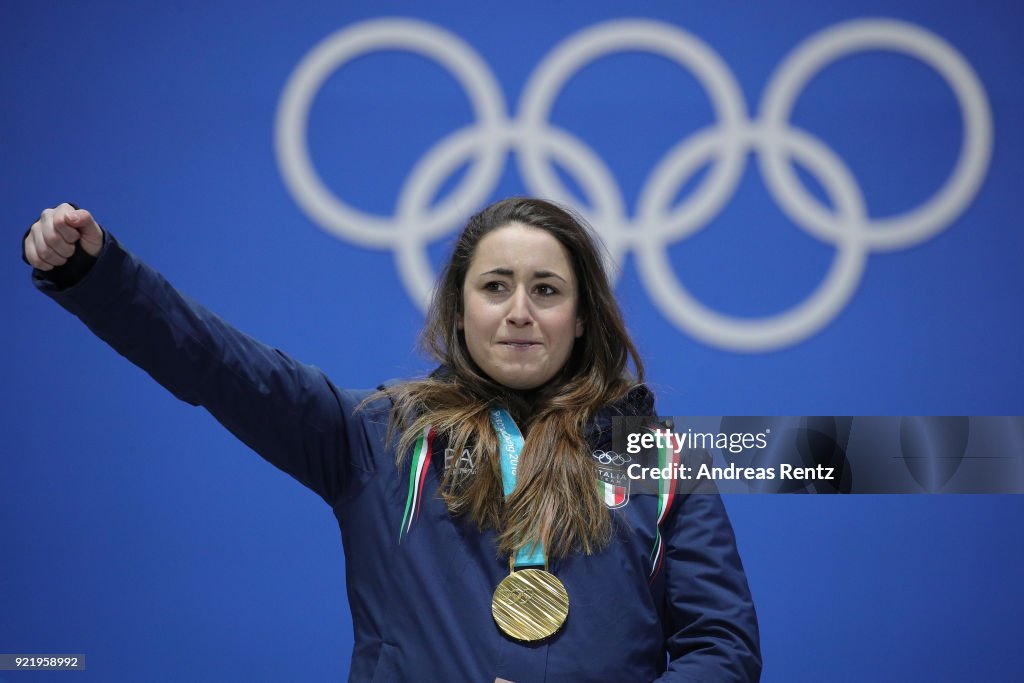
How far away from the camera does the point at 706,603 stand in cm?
140

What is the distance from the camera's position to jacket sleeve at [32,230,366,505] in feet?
4.00

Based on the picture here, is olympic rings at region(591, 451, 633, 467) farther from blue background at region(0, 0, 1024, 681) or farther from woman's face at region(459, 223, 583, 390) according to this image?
blue background at region(0, 0, 1024, 681)

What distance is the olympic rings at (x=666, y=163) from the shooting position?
278 centimetres

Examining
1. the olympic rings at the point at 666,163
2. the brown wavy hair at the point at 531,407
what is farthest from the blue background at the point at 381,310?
the brown wavy hair at the point at 531,407

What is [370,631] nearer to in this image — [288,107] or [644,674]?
[644,674]

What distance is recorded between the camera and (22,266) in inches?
107

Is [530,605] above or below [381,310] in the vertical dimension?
below

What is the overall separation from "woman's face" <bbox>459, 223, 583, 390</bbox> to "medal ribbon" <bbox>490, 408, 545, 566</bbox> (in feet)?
0.20

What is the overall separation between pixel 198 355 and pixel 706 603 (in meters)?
0.77

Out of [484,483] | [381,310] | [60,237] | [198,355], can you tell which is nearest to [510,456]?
[484,483]

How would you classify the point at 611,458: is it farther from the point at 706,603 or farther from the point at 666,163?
the point at 666,163

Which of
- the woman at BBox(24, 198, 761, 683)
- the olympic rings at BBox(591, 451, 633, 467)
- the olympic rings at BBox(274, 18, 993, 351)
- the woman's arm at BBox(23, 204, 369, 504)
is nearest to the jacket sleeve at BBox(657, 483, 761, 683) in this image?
the woman at BBox(24, 198, 761, 683)

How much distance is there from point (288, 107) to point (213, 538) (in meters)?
1.21

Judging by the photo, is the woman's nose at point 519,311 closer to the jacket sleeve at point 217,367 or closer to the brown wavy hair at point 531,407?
the brown wavy hair at point 531,407
